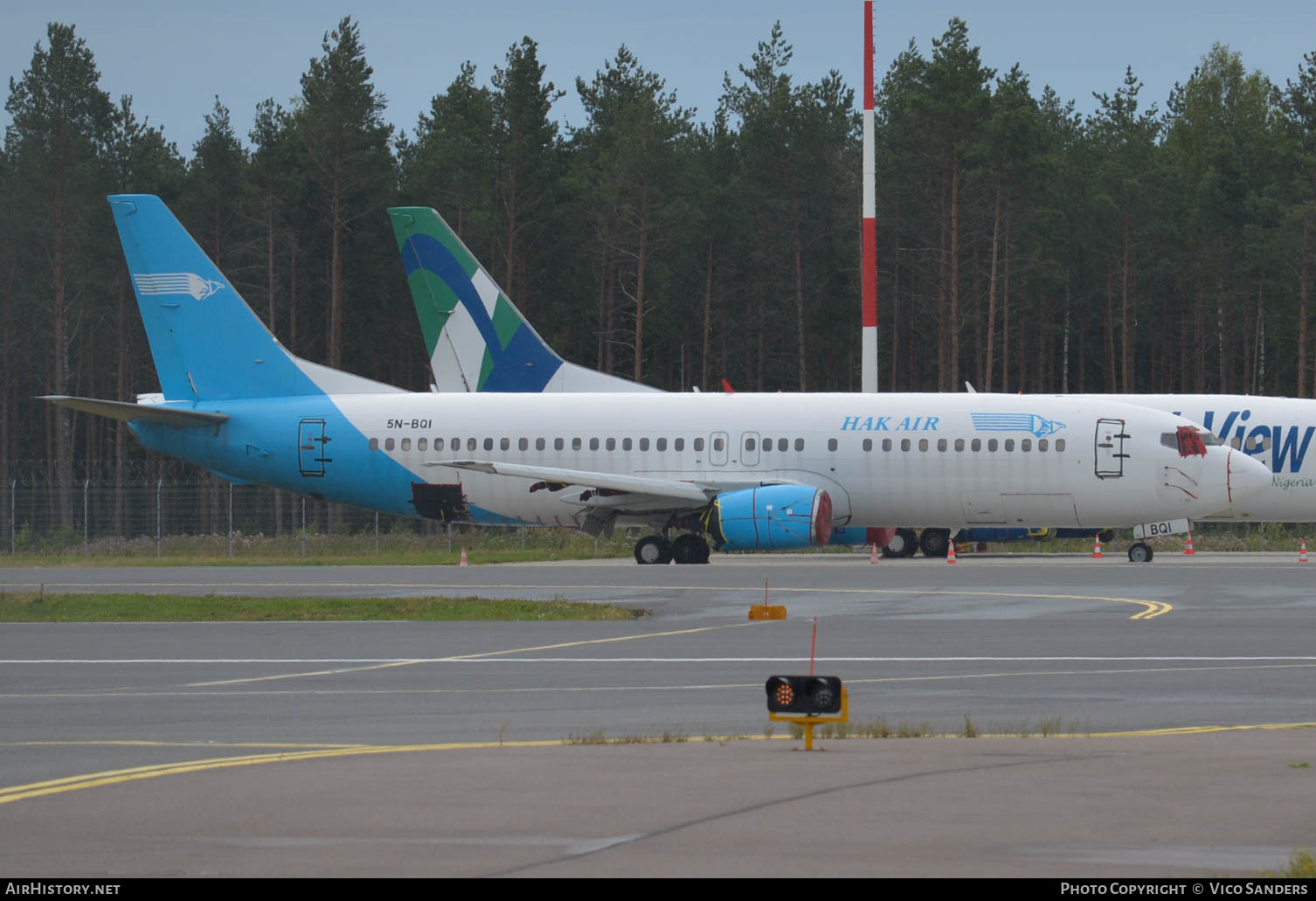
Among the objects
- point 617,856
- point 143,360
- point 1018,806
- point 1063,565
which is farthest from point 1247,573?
point 143,360

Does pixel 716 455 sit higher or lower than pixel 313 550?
higher

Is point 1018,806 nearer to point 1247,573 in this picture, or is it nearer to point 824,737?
point 824,737

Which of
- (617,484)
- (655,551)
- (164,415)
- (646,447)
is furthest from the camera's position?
(164,415)

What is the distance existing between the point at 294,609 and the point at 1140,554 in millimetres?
19441

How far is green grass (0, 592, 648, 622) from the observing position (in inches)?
945

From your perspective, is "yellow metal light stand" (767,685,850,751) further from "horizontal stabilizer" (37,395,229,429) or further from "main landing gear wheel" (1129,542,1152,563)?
"horizontal stabilizer" (37,395,229,429)

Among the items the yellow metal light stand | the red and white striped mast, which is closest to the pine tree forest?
the red and white striped mast

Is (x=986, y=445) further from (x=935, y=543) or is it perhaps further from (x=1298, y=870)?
(x=1298, y=870)

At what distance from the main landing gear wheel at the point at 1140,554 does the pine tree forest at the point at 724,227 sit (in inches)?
1193

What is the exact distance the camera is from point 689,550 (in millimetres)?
37281

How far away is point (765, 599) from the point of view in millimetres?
25141

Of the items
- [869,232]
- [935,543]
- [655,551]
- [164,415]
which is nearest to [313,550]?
[164,415]

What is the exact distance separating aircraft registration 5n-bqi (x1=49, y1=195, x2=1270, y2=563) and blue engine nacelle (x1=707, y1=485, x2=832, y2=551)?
0.04 meters

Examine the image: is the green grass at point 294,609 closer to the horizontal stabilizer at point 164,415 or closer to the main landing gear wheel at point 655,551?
the main landing gear wheel at point 655,551
